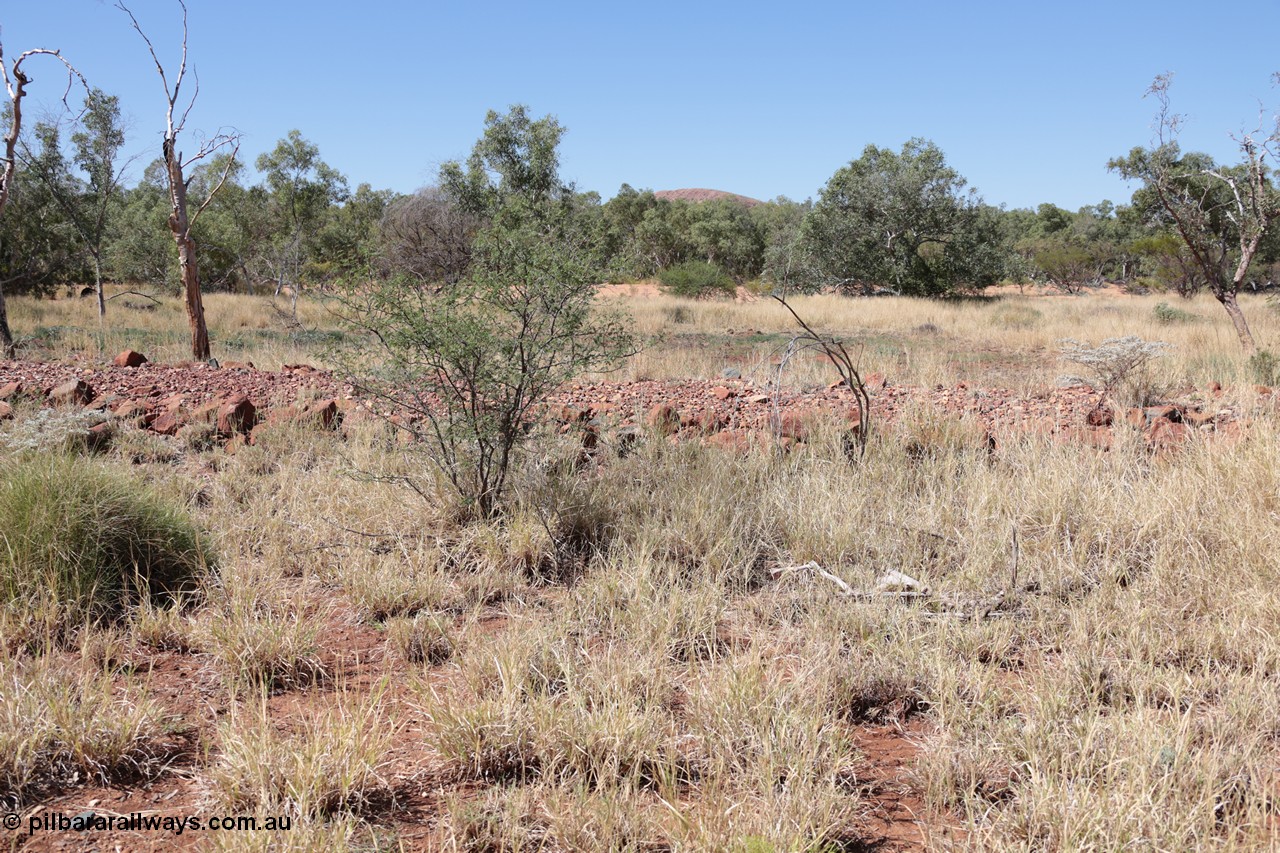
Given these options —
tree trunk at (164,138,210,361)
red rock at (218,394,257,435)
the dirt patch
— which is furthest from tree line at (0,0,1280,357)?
the dirt patch

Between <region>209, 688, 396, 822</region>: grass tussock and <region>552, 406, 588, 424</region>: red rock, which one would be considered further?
<region>552, 406, 588, 424</region>: red rock

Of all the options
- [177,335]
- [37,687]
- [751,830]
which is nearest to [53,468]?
[37,687]

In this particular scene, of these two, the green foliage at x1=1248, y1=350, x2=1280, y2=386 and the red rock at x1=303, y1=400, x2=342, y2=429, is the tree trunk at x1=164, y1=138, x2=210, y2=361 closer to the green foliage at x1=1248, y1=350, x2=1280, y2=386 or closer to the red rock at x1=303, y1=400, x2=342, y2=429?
the red rock at x1=303, y1=400, x2=342, y2=429

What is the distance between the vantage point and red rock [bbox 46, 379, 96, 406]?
7094mm

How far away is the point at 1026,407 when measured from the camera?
721 cm

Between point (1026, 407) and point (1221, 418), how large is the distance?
1.36 m

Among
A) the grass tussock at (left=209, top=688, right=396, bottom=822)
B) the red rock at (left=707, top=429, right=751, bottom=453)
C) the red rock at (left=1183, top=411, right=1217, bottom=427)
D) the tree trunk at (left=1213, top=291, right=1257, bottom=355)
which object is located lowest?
the grass tussock at (left=209, top=688, right=396, bottom=822)

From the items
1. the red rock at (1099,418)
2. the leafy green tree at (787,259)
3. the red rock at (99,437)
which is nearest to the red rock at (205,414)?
the red rock at (99,437)

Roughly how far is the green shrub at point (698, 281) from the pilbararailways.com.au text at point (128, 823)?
2323 cm

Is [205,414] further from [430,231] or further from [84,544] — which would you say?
[430,231]

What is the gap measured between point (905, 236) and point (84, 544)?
27.0 m

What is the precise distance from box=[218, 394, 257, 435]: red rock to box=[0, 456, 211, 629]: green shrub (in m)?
2.56

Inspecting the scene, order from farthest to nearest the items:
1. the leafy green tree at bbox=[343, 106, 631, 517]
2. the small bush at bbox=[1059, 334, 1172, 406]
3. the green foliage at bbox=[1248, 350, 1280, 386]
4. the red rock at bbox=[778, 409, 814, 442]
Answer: the green foliage at bbox=[1248, 350, 1280, 386] < the small bush at bbox=[1059, 334, 1172, 406] < the red rock at bbox=[778, 409, 814, 442] < the leafy green tree at bbox=[343, 106, 631, 517]

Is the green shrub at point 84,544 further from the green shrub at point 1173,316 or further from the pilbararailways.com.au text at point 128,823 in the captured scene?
the green shrub at point 1173,316
